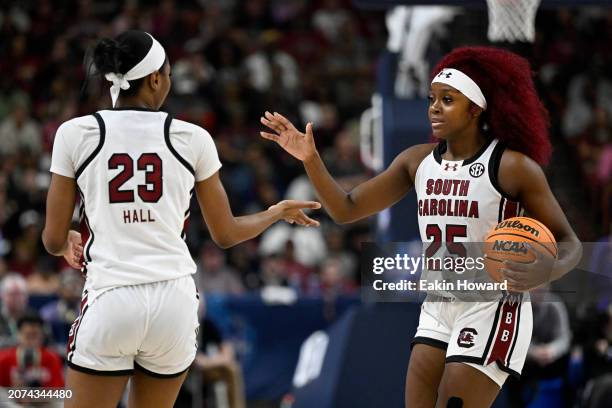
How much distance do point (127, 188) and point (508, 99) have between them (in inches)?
74.8

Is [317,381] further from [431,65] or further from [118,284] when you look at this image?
[118,284]

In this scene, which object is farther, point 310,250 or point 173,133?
point 310,250

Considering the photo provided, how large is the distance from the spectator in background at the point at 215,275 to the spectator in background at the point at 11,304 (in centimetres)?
222

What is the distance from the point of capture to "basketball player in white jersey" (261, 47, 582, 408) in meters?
5.26

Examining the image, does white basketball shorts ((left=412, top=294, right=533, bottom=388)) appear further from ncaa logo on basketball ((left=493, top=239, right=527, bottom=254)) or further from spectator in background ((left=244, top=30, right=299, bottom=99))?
spectator in background ((left=244, top=30, right=299, bottom=99))

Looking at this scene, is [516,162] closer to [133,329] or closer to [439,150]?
[439,150]

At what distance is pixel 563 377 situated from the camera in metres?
10.3

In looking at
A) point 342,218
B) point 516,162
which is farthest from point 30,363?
point 516,162

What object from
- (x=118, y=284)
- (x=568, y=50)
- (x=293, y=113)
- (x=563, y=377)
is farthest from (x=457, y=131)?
(x=568, y=50)

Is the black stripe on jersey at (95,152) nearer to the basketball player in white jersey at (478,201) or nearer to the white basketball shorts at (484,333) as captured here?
the basketball player in white jersey at (478,201)

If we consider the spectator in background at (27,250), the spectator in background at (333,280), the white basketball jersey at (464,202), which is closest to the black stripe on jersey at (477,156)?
the white basketball jersey at (464,202)

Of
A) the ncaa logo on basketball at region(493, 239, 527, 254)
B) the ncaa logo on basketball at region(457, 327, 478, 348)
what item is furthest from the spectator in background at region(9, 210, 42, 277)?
the ncaa logo on basketball at region(493, 239, 527, 254)

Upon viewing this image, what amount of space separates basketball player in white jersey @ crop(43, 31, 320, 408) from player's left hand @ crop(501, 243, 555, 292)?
4.56 ft

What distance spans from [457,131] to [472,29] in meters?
4.48
